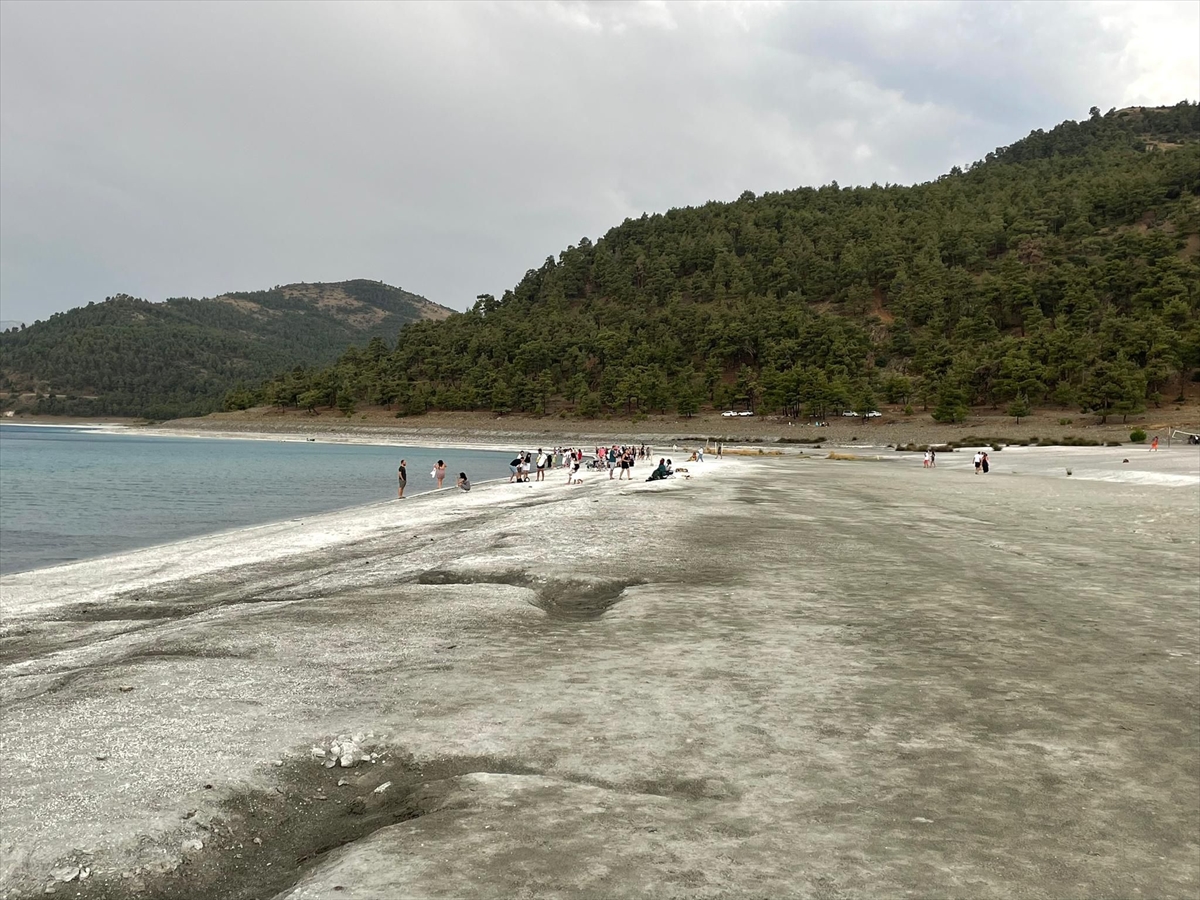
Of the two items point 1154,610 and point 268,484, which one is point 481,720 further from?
point 268,484

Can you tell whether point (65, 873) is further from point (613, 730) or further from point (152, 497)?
point (152, 497)

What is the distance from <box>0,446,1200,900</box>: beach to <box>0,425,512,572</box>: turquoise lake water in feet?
37.3

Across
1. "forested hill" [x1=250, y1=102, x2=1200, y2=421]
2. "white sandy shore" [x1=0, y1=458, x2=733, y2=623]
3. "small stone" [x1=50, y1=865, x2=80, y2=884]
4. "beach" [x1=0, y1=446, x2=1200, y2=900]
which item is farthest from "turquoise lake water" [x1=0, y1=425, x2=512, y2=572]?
"forested hill" [x1=250, y1=102, x2=1200, y2=421]

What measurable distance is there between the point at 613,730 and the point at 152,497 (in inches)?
1544

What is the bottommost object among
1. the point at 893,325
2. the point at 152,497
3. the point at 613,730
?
the point at 152,497

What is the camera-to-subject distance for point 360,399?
167 meters

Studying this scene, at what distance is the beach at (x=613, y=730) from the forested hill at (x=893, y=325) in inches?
3465

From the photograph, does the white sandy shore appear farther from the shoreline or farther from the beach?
the beach

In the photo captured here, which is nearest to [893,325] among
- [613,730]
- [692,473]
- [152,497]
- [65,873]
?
[692,473]

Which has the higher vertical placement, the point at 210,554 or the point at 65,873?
the point at 65,873

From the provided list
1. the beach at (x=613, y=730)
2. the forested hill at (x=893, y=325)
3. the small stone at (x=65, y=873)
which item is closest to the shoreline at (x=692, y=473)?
the beach at (x=613, y=730)

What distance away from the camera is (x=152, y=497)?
38500 millimetres

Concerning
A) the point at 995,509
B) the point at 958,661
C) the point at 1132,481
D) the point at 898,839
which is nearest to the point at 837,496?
the point at 995,509

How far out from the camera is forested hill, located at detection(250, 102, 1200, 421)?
3848 inches
